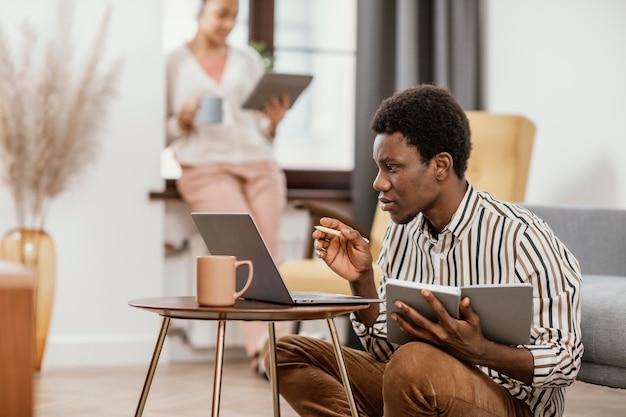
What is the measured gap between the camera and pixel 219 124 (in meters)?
4.21

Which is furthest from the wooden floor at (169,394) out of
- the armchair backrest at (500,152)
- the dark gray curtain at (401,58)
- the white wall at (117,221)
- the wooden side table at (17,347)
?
the wooden side table at (17,347)

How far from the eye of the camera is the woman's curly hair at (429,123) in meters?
1.94

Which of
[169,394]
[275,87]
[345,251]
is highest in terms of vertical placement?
[275,87]

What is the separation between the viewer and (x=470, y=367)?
1792 mm

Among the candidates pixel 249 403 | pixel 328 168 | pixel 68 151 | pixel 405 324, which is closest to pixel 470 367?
pixel 405 324

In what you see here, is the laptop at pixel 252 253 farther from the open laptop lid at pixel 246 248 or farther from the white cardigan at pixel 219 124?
the white cardigan at pixel 219 124

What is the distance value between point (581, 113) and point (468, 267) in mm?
2254

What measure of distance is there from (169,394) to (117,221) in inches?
41.1

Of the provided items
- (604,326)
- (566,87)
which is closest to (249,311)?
(604,326)

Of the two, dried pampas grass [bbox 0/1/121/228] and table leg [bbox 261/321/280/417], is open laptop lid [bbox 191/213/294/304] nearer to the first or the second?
table leg [bbox 261/321/280/417]

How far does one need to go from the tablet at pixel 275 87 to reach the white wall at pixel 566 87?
3.41ft

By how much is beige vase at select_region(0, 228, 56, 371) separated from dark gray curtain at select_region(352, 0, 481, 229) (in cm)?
137

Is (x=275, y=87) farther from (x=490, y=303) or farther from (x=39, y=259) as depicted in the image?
(x=490, y=303)

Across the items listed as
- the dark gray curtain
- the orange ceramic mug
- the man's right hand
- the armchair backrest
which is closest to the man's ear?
the man's right hand
